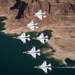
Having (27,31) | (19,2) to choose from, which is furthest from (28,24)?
(19,2)

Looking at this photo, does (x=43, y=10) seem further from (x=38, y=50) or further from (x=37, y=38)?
(x=38, y=50)

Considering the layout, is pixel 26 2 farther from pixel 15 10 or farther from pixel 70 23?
pixel 70 23

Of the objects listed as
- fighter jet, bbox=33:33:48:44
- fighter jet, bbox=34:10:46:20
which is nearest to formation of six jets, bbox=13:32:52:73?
fighter jet, bbox=33:33:48:44

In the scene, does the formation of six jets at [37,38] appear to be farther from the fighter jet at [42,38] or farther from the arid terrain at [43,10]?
the arid terrain at [43,10]

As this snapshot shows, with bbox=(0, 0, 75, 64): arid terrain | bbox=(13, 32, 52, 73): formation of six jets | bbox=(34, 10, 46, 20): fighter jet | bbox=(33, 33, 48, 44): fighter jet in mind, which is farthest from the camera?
bbox=(0, 0, 75, 64): arid terrain

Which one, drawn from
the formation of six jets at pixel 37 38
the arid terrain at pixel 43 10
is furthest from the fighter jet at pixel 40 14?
the arid terrain at pixel 43 10

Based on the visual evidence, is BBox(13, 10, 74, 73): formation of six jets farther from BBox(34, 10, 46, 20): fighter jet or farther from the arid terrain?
the arid terrain

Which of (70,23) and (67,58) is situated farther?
(70,23)

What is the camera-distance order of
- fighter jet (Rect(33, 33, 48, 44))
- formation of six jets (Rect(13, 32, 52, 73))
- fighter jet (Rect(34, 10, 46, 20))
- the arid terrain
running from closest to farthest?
formation of six jets (Rect(13, 32, 52, 73)) → fighter jet (Rect(33, 33, 48, 44)) → fighter jet (Rect(34, 10, 46, 20)) → the arid terrain

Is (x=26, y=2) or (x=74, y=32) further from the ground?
(x=26, y=2)

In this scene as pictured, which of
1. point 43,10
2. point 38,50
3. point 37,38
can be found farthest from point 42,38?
point 43,10

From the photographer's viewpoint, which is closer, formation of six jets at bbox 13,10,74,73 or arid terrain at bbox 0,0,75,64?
formation of six jets at bbox 13,10,74,73
